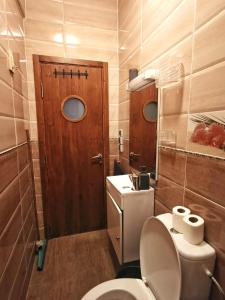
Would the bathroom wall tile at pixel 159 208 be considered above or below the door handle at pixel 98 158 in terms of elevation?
below

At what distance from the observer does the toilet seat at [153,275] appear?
0.82m

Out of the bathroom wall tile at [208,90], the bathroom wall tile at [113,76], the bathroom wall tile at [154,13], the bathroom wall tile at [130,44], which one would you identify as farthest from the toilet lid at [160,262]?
the bathroom wall tile at [113,76]

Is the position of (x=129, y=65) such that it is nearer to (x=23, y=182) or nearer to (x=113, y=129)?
(x=113, y=129)

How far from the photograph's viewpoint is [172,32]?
105 centimetres

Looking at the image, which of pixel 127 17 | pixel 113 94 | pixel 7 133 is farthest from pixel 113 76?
pixel 7 133

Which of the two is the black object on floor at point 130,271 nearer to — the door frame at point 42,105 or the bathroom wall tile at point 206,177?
the bathroom wall tile at point 206,177

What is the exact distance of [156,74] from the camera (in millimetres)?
1187

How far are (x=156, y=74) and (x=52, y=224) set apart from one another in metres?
1.91

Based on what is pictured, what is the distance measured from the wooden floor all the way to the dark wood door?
0.99 metres

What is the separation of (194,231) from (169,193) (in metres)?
0.36

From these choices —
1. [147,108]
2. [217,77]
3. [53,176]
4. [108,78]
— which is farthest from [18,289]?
[108,78]

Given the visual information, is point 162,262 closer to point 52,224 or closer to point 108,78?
point 52,224

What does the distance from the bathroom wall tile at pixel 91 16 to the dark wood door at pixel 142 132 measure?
90cm

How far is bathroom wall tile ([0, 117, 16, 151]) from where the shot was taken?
1.01 m
